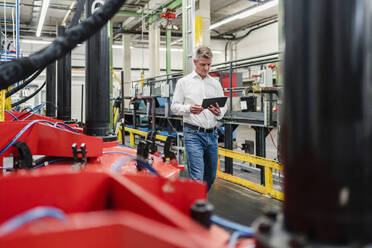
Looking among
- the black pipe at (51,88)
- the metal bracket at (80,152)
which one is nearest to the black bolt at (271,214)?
the metal bracket at (80,152)

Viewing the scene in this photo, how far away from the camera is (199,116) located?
9.51 feet

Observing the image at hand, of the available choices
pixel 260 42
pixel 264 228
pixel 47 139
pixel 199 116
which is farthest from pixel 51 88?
pixel 260 42

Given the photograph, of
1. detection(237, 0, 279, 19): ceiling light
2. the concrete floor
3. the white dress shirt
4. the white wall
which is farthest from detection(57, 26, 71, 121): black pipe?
the white wall

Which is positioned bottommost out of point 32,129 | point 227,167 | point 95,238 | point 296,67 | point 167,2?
point 227,167

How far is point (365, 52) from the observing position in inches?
17.6

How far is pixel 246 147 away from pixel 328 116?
4.70 m

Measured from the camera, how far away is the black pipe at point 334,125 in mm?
431

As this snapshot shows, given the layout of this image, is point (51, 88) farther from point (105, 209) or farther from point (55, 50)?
point (105, 209)

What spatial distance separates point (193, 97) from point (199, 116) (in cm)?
20

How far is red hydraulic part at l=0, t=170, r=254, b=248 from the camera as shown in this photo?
0.43m

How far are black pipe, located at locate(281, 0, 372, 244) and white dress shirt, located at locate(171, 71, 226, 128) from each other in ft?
7.92

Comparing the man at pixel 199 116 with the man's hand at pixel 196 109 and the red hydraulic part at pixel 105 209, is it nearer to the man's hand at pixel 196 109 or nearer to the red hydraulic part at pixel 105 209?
the man's hand at pixel 196 109

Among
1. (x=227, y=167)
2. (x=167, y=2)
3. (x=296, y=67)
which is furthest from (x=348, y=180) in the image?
(x=167, y=2)

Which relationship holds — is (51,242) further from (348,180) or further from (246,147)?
(246,147)
